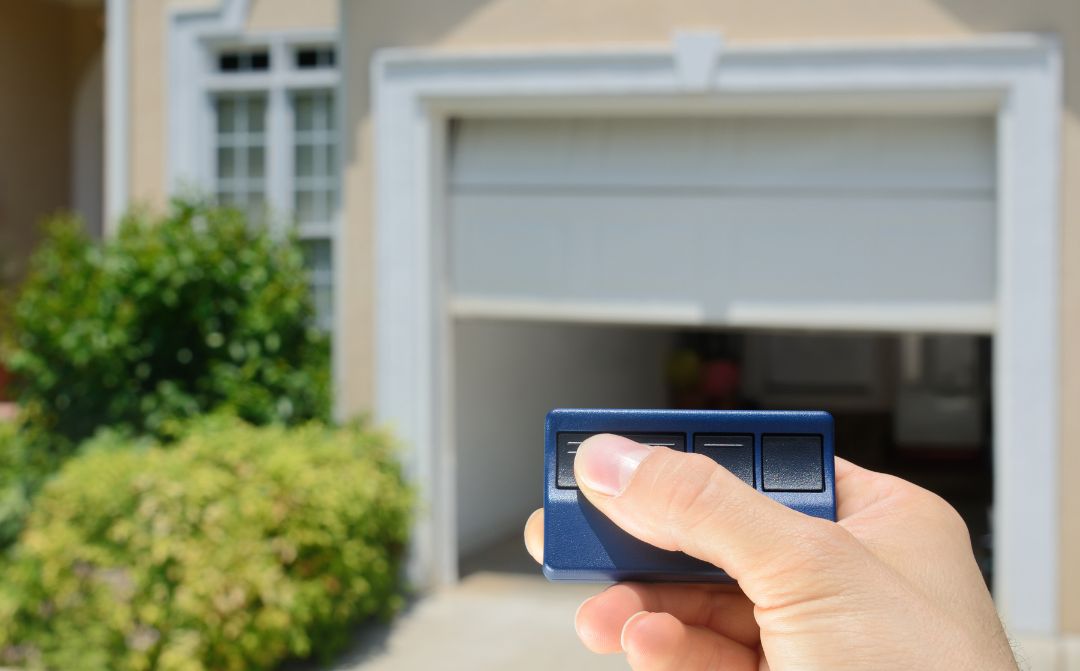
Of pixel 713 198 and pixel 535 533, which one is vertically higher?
pixel 713 198

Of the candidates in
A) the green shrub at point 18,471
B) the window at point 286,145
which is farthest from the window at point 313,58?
the green shrub at point 18,471

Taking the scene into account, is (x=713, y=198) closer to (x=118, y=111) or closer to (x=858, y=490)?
(x=118, y=111)

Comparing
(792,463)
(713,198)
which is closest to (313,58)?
(713,198)

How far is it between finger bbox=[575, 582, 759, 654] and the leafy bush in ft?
17.8

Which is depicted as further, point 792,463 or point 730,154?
point 730,154

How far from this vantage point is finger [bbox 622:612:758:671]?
1.35 m

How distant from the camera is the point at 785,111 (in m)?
6.37

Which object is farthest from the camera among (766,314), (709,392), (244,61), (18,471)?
(709,392)

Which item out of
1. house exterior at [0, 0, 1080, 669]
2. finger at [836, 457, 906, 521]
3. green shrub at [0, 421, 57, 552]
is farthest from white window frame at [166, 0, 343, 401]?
finger at [836, 457, 906, 521]

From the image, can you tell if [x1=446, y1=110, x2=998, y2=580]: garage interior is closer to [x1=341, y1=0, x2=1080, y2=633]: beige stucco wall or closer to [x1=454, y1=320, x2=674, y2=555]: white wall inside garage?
[x1=454, y1=320, x2=674, y2=555]: white wall inside garage

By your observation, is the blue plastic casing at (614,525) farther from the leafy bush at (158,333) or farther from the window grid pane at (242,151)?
the window grid pane at (242,151)

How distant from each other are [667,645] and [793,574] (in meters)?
0.22

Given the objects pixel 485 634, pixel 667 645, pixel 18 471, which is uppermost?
pixel 667 645

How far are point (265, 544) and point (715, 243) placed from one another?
3.14 m
